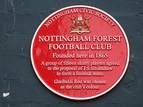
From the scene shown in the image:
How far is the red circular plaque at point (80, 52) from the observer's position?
6469 mm

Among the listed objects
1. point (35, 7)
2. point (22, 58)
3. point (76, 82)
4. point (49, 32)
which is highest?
point (35, 7)

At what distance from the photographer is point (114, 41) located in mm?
6645

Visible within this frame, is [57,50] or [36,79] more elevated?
[57,50]

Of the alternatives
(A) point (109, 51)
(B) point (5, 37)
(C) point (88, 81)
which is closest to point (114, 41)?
(A) point (109, 51)

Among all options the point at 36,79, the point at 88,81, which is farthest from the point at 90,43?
the point at 36,79

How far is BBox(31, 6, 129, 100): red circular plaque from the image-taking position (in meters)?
6.47

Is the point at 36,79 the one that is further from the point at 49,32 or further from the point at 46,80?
the point at 49,32

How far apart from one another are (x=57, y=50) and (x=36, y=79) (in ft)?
1.91

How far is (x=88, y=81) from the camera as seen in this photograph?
649cm

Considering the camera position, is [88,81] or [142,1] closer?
[88,81]

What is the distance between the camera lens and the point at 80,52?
6.61 m

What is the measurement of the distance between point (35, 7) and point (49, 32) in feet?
1.75

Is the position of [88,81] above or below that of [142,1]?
below

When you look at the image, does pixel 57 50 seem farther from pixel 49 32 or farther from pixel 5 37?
pixel 5 37
